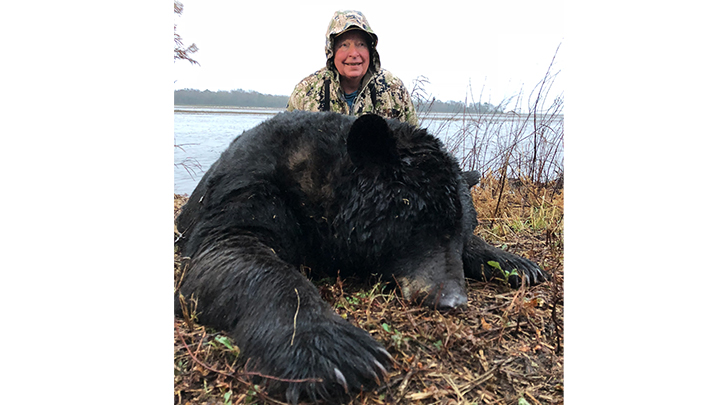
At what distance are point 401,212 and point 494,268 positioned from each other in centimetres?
90

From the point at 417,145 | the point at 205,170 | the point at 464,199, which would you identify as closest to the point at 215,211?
the point at 205,170

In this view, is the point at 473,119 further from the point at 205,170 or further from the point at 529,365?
the point at 529,365

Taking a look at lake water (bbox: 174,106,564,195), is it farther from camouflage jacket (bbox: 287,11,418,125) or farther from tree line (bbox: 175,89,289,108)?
camouflage jacket (bbox: 287,11,418,125)

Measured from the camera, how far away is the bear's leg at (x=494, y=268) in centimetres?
275

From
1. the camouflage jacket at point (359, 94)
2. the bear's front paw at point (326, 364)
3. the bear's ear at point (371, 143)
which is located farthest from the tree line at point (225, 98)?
the camouflage jacket at point (359, 94)

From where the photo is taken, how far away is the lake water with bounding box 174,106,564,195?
103 inches

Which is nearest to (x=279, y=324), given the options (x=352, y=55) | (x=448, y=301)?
(x=448, y=301)

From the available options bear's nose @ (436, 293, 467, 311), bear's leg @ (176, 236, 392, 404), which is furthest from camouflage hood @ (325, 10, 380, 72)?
bear's nose @ (436, 293, 467, 311)

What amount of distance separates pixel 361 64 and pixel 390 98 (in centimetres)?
62

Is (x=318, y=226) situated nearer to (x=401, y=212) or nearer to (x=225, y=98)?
(x=401, y=212)

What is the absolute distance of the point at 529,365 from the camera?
6.03ft

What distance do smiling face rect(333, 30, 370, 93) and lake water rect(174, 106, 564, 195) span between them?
104 cm

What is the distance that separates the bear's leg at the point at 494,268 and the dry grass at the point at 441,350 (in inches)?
4.1

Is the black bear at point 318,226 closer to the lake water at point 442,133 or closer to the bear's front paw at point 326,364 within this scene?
the bear's front paw at point 326,364
